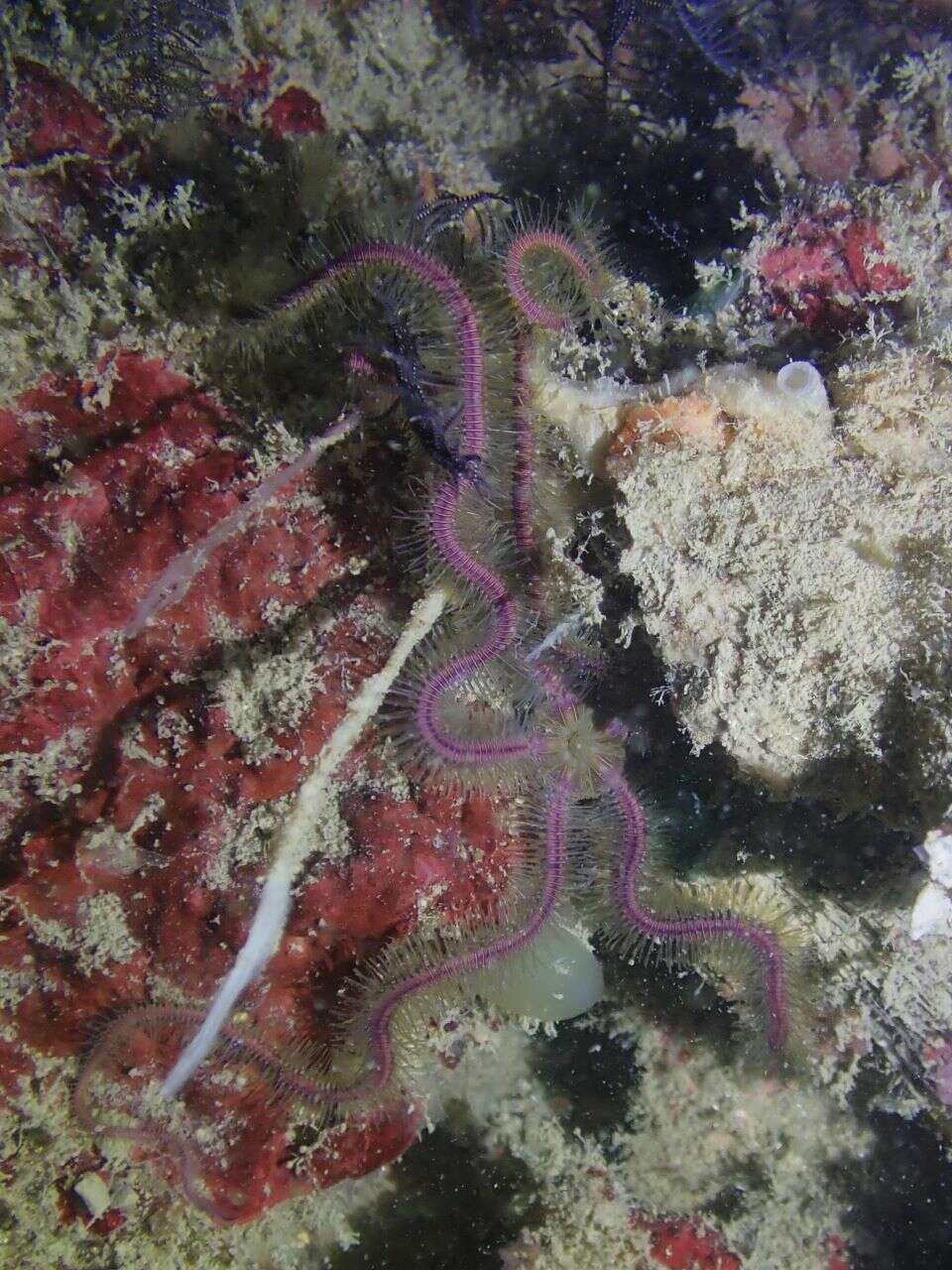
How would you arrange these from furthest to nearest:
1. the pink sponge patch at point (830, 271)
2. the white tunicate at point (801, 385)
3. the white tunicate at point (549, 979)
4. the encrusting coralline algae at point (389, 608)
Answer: the white tunicate at point (549, 979) → the pink sponge patch at point (830, 271) → the encrusting coralline algae at point (389, 608) → the white tunicate at point (801, 385)

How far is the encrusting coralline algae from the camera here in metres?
2.36

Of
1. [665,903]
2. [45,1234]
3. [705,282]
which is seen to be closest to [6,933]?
[45,1234]

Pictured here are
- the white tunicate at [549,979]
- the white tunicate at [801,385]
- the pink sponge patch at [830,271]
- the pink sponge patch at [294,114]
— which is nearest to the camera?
the white tunicate at [801,385]

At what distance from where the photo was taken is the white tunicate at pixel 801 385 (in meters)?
2.23

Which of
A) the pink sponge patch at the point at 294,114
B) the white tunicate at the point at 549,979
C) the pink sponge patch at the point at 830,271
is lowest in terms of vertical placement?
the white tunicate at the point at 549,979

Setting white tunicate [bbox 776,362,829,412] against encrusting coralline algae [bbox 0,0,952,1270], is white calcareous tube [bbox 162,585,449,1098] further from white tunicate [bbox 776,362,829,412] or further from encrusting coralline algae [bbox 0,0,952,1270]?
white tunicate [bbox 776,362,829,412]

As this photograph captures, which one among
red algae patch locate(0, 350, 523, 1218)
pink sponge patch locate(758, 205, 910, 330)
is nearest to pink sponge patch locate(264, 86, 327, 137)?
red algae patch locate(0, 350, 523, 1218)

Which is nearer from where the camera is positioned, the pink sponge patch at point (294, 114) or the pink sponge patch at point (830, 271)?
the pink sponge patch at point (830, 271)

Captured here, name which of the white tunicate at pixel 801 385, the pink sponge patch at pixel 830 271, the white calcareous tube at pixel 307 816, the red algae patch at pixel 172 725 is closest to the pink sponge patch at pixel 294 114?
the red algae patch at pixel 172 725

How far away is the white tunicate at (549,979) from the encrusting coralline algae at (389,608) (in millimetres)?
22

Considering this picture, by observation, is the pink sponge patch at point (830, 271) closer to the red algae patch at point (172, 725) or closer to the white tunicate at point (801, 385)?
the white tunicate at point (801, 385)

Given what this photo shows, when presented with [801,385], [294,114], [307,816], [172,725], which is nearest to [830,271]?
[801,385]

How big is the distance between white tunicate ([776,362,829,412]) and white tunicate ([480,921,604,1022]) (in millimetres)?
1895

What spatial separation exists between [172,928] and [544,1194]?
2.04 m
